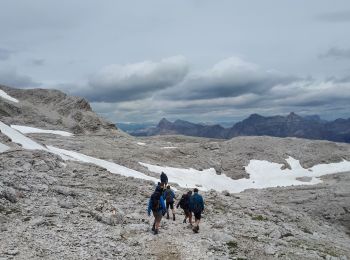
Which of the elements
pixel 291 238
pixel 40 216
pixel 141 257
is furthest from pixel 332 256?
pixel 40 216

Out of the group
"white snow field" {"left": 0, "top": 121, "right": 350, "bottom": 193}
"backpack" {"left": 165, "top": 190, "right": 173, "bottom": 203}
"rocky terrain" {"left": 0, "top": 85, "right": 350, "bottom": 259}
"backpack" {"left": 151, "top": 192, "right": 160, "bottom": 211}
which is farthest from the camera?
"white snow field" {"left": 0, "top": 121, "right": 350, "bottom": 193}

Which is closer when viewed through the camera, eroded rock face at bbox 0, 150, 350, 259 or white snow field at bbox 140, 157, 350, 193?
eroded rock face at bbox 0, 150, 350, 259

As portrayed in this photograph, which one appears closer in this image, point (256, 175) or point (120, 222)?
point (120, 222)

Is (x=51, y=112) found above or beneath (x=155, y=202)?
above

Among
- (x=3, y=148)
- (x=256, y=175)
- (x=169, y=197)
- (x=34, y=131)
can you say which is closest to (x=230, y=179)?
(x=256, y=175)

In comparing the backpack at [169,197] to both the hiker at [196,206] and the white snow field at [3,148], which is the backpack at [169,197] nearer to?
the hiker at [196,206]

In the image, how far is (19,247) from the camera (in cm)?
1897

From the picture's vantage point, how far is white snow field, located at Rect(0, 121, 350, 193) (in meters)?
53.7

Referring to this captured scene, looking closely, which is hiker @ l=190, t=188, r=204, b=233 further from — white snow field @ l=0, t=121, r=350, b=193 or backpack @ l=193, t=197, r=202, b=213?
white snow field @ l=0, t=121, r=350, b=193

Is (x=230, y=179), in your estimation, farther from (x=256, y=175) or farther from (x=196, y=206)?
(x=196, y=206)

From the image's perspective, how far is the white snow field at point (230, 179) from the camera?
53.7m

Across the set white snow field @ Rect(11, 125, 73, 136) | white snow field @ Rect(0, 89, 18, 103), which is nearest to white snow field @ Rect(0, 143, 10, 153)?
white snow field @ Rect(11, 125, 73, 136)

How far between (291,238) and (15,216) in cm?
1771

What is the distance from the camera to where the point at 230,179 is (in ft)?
234
